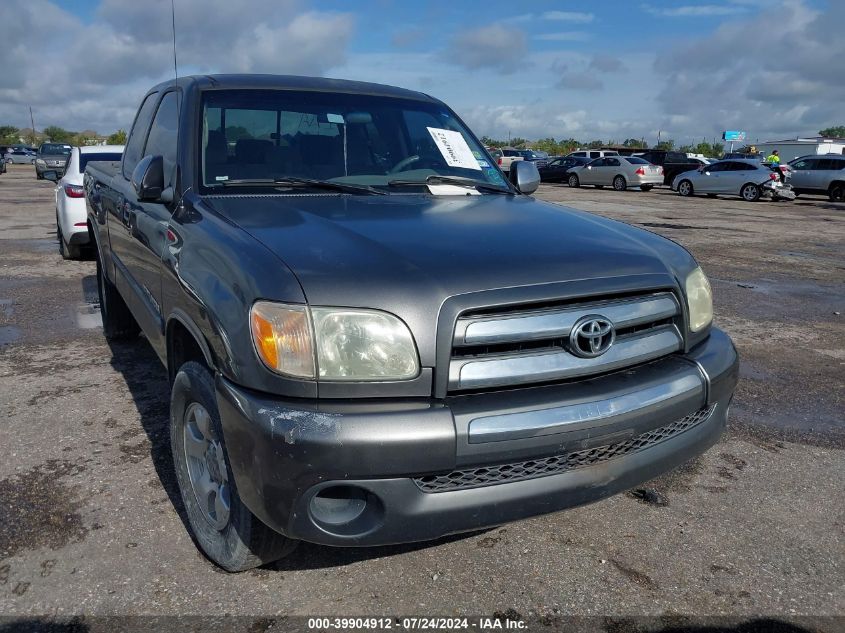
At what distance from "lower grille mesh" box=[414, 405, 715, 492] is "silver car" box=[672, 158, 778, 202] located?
24.7m

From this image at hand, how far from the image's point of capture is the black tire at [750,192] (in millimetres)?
24547

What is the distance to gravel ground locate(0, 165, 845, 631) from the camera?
2527mm

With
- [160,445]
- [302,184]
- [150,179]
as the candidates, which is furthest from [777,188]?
[150,179]

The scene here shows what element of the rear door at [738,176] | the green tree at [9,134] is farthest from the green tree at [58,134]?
the rear door at [738,176]

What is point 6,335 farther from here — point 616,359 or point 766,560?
point 766,560

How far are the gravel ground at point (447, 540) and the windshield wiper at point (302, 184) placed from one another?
141 centimetres

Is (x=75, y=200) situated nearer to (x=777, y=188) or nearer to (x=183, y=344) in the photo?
(x=183, y=344)

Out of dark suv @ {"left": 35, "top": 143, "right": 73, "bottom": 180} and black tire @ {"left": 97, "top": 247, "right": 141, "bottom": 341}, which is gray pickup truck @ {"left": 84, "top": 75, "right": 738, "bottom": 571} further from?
dark suv @ {"left": 35, "top": 143, "right": 73, "bottom": 180}

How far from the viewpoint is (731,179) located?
985 inches

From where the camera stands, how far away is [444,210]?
3064 mm

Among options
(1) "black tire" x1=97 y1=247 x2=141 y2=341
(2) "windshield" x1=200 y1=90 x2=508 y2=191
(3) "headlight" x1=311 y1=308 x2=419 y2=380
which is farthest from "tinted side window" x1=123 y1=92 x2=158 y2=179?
(3) "headlight" x1=311 y1=308 x2=419 y2=380

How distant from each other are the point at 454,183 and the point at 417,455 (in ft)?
6.22

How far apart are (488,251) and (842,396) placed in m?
3.41

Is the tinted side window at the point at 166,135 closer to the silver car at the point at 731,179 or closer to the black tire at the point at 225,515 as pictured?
the black tire at the point at 225,515
